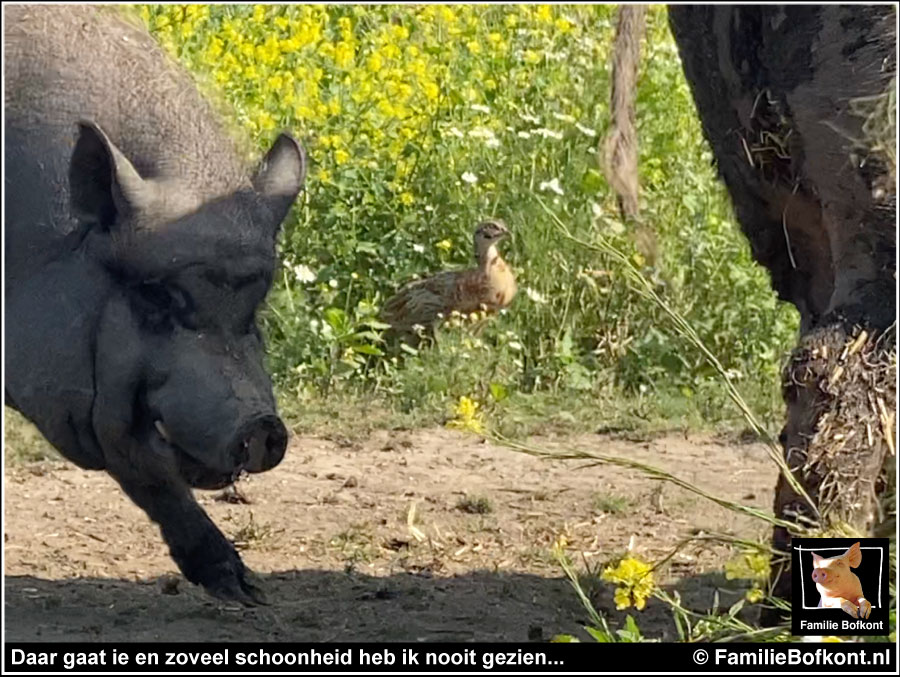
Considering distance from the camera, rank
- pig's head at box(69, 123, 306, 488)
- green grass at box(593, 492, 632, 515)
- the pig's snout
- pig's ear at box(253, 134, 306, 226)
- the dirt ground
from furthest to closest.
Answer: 1. green grass at box(593, 492, 632, 515)
2. the dirt ground
3. pig's ear at box(253, 134, 306, 226)
4. pig's head at box(69, 123, 306, 488)
5. the pig's snout

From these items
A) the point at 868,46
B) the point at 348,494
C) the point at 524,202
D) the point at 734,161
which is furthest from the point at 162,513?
the point at 524,202

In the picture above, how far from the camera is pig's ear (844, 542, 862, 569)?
3918 mm

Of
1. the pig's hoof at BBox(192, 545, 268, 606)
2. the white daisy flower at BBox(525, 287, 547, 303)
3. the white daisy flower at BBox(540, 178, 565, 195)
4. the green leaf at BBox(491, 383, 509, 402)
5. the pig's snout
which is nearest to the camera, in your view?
the pig's snout

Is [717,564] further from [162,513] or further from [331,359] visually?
[331,359]

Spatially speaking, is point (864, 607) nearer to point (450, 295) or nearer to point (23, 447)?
point (23, 447)

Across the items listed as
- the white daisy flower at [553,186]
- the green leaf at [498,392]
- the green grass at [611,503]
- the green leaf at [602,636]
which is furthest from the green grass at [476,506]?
the green leaf at [602,636]

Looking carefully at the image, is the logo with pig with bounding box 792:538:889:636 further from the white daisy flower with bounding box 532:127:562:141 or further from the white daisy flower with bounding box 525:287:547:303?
the white daisy flower with bounding box 532:127:562:141

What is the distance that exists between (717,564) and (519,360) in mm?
2021

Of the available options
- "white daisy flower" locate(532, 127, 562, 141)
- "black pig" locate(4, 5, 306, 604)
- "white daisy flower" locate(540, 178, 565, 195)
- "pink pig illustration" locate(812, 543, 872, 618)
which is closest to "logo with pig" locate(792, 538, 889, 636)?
"pink pig illustration" locate(812, 543, 872, 618)

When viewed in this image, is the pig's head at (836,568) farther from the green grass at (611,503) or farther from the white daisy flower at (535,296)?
the white daisy flower at (535,296)

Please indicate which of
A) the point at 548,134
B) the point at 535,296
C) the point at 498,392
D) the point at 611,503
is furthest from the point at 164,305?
the point at 548,134

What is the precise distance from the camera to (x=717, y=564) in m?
5.25

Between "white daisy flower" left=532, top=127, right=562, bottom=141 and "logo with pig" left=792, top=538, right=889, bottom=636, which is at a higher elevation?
"white daisy flower" left=532, top=127, right=562, bottom=141

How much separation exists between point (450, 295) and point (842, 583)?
11.8 ft
